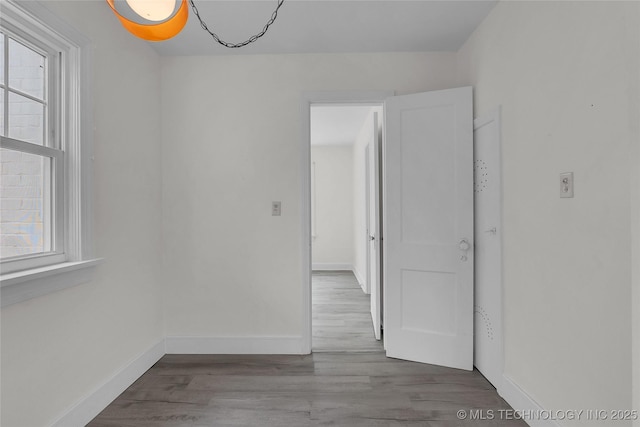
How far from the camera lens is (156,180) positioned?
2.79 m

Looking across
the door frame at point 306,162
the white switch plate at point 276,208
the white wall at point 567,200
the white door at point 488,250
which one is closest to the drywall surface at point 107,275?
the white switch plate at point 276,208

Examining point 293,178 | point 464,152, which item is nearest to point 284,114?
point 293,178

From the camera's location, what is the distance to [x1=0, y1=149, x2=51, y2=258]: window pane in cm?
155

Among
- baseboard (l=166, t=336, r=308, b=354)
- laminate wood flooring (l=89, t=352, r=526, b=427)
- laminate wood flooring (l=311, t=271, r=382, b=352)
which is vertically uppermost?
baseboard (l=166, t=336, r=308, b=354)

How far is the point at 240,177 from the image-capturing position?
2.88 meters

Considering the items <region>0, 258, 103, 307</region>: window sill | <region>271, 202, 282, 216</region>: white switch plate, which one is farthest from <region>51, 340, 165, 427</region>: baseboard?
<region>271, 202, 282, 216</region>: white switch plate

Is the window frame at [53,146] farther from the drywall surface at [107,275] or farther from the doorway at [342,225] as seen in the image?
the doorway at [342,225]

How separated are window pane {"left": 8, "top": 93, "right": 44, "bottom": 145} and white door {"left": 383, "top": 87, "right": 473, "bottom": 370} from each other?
2185mm

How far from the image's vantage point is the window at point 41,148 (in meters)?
1.54

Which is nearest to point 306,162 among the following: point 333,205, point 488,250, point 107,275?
point 488,250

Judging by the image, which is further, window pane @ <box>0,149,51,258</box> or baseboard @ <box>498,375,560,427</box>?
baseboard @ <box>498,375,560,427</box>

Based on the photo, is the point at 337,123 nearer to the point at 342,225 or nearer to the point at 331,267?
the point at 342,225

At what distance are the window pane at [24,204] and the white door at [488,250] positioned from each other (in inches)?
102

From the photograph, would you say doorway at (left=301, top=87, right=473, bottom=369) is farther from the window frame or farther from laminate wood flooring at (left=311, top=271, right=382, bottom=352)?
the window frame
